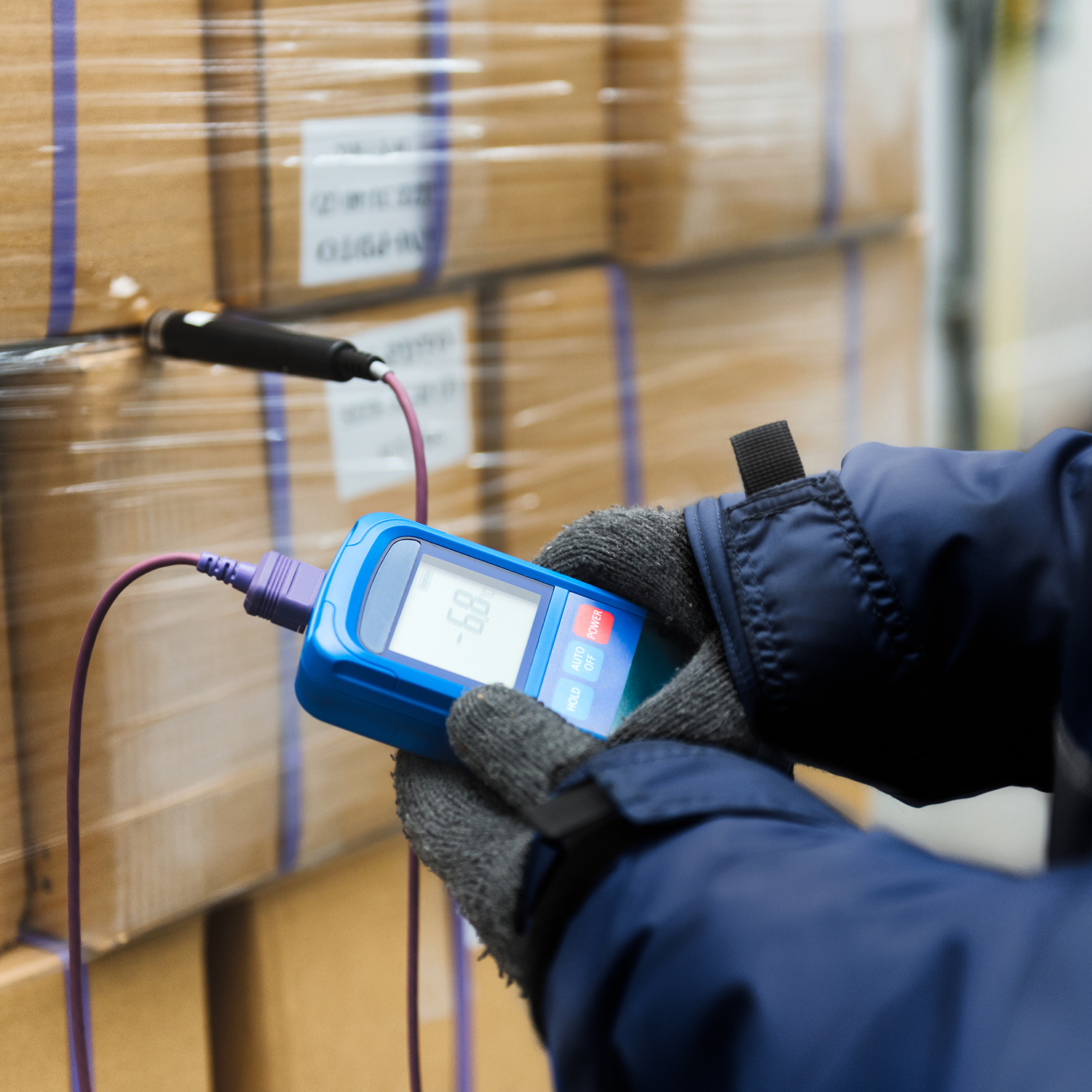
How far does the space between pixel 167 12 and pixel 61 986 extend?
561 mm

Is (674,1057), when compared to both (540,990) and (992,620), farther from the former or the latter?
(992,620)

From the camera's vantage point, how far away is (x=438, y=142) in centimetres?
71

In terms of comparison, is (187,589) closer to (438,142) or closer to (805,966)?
(438,142)

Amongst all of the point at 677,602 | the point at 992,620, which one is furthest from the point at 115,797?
the point at 992,620

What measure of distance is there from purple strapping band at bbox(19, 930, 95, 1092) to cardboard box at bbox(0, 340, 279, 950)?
1 centimetres

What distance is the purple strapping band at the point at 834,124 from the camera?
35.9 inches

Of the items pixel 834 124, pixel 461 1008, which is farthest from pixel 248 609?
pixel 834 124

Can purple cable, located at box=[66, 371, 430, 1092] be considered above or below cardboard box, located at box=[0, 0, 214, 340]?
below

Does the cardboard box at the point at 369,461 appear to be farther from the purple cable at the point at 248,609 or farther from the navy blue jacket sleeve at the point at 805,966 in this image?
the navy blue jacket sleeve at the point at 805,966

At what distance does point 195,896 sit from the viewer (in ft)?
2.16

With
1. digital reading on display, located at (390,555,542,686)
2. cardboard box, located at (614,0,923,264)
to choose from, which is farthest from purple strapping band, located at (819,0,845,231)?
digital reading on display, located at (390,555,542,686)

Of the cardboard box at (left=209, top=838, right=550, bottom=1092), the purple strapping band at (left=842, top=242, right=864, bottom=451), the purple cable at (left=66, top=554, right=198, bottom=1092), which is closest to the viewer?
the purple cable at (left=66, top=554, right=198, bottom=1092)

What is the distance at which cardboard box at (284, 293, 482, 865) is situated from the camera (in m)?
0.69

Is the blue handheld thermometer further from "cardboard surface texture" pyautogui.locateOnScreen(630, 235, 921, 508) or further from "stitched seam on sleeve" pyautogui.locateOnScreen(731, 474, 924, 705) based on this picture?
"cardboard surface texture" pyautogui.locateOnScreen(630, 235, 921, 508)
